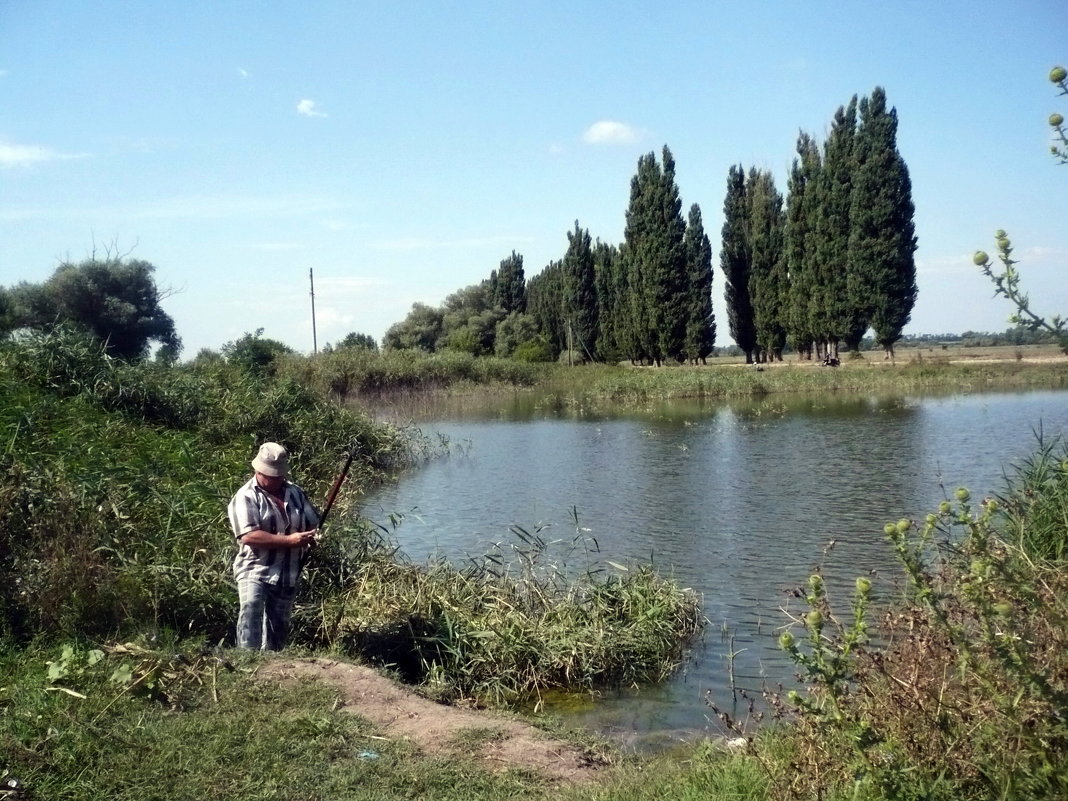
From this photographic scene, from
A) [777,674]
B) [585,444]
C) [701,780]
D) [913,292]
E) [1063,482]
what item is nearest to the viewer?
[701,780]

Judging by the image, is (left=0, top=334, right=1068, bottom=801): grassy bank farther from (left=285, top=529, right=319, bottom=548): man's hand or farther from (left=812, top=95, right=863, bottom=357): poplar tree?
(left=812, top=95, right=863, bottom=357): poplar tree

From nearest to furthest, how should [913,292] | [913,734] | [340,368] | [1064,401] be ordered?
[913,734], [1064,401], [340,368], [913,292]

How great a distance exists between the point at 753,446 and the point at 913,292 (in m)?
27.2

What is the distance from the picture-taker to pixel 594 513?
50.6 ft

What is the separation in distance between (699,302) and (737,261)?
3889 mm

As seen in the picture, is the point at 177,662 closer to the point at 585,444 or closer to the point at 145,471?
the point at 145,471

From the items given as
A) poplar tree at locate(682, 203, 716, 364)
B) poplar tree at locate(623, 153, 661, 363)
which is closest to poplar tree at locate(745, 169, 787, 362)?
poplar tree at locate(682, 203, 716, 364)

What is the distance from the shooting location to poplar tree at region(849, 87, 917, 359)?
4559 centimetres

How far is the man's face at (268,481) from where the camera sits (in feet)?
24.0

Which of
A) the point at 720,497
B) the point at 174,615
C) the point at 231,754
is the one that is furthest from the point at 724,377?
the point at 231,754

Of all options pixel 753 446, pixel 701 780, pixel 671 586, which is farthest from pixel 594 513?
pixel 701 780

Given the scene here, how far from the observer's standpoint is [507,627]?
8.59m

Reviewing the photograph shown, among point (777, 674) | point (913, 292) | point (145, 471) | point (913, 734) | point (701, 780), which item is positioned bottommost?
point (777, 674)

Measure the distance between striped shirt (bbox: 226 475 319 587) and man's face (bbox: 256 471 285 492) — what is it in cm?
3
